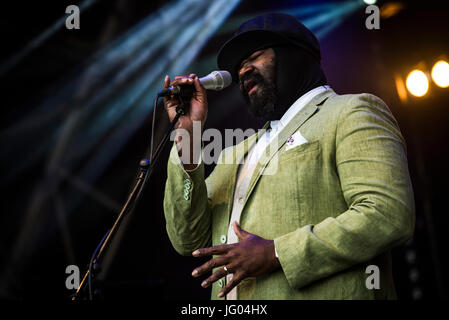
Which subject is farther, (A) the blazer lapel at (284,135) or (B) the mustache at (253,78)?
(B) the mustache at (253,78)

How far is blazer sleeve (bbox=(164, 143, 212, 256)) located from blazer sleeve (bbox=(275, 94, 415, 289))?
0.50 metres

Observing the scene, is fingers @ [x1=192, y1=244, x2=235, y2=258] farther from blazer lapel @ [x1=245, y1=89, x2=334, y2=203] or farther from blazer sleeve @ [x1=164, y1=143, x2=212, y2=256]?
blazer sleeve @ [x1=164, y1=143, x2=212, y2=256]

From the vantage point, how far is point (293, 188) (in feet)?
4.80

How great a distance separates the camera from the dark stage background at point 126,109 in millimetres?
3227

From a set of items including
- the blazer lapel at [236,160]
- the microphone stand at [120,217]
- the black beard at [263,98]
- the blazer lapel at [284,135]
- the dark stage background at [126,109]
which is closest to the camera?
the microphone stand at [120,217]

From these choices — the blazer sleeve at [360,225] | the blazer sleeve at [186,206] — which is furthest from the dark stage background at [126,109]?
the blazer sleeve at [360,225]

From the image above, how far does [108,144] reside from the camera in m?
3.52

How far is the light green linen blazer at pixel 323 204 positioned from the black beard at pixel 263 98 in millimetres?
204

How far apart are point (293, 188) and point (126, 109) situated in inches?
95.5

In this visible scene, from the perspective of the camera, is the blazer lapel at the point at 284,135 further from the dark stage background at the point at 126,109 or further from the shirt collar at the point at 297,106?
the dark stage background at the point at 126,109

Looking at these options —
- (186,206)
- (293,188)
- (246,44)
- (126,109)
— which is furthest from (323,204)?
(126,109)

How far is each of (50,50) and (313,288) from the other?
10.1ft

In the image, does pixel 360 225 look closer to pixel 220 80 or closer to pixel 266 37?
pixel 220 80
